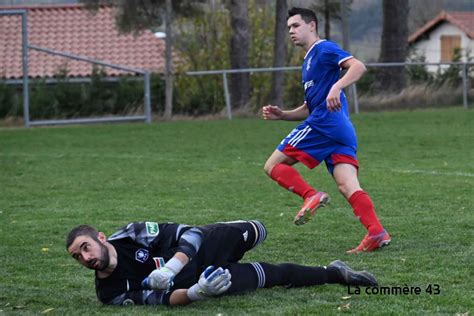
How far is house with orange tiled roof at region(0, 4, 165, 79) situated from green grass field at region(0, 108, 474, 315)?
12.3 meters

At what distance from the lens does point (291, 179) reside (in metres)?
7.70

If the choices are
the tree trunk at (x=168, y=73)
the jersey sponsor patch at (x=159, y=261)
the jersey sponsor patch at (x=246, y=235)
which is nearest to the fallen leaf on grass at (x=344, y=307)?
the jersey sponsor patch at (x=246, y=235)

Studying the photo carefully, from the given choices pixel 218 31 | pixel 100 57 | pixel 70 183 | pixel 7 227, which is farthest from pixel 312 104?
pixel 100 57

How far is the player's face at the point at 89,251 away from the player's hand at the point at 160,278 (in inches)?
12.7

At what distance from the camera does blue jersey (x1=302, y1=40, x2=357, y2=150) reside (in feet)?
25.0

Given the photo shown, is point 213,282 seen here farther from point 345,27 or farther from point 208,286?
point 345,27

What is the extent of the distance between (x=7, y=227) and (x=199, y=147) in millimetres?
8490

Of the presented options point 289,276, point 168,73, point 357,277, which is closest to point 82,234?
point 289,276

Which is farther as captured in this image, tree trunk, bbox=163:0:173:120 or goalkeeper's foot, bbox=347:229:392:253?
tree trunk, bbox=163:0:173:120

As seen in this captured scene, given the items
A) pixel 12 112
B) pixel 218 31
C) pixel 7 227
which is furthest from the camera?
pixel 218 31

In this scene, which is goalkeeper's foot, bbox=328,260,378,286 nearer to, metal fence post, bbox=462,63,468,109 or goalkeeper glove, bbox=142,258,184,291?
goalkeeper glove, bbox=142,258,184,291

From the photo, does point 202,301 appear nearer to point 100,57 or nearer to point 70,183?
point 70,183

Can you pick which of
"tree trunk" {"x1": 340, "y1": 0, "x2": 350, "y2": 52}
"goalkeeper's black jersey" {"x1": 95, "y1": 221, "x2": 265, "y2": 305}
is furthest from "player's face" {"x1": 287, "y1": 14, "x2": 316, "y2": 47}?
"tree trunk" {"x1": 340, "y1": 0, "x2": 350, "y2": 52}

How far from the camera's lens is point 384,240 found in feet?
24.7
